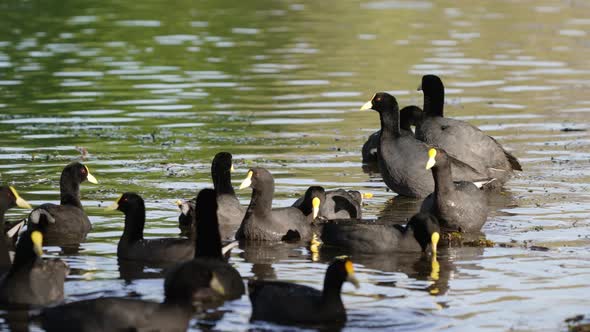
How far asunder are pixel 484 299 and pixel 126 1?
3599cm

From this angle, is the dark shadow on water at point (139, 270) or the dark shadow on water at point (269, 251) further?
the dark shadow on water at point (269, 251)

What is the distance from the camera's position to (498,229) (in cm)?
1423

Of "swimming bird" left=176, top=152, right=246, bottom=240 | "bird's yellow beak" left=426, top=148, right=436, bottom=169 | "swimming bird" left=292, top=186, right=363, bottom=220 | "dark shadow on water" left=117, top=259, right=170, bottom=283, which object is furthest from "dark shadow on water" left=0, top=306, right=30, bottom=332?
"bird's yellow beak" left=426, top=148, right=436, bottom=169

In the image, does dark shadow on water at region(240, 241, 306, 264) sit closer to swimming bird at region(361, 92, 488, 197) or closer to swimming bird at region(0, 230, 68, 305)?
swimming bird at region(0, 230, 68, 305)

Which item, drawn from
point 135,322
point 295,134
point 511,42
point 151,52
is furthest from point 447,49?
point 135,322

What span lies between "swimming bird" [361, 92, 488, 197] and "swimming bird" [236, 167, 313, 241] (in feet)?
10.3

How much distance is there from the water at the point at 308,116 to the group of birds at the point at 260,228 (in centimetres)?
27

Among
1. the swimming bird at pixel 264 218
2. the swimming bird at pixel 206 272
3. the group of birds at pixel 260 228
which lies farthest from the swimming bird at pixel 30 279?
the swimming bird at pixel 264 218

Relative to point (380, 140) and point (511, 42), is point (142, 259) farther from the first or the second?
point (511, 42)

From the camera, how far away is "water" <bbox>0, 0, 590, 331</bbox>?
37.7 feet

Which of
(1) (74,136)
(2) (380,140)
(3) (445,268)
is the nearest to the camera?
(3) (445,268)

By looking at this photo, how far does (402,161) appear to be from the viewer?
16.4 m

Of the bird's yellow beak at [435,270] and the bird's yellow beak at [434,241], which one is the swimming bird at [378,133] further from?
the bird's yellow beak at [435,270]

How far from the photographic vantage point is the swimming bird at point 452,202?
13992 mm
